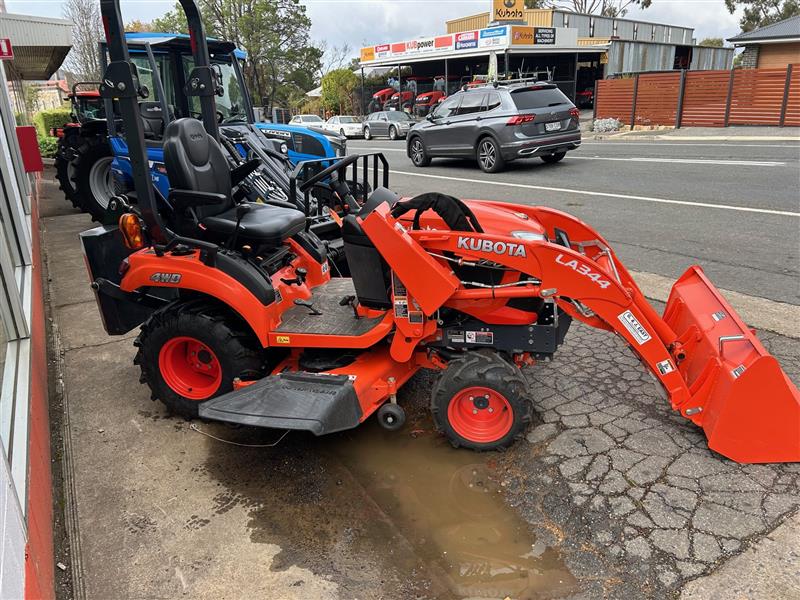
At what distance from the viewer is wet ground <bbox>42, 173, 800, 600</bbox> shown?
2.62m

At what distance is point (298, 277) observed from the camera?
425 centimetres

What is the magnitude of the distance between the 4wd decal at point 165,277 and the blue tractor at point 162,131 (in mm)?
3148

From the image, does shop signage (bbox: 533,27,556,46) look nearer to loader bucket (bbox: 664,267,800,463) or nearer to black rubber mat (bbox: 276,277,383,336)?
black rubber mat (bbox: 276,277,383,336)

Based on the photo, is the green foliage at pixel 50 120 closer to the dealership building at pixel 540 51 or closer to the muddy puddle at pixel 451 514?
the dealership building at pixel 540 51

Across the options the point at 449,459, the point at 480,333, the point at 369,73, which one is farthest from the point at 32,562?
the point at 369,73

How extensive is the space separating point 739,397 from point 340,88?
43831 mm

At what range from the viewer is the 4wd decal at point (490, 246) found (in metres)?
3.21

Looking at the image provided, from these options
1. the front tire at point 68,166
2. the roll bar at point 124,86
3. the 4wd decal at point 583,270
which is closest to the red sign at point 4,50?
the front tire at point 68,166

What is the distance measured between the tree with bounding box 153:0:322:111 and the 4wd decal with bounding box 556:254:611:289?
37.4 meters

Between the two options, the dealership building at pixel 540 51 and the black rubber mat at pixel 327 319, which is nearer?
the black rubber mat at pixel 327 319

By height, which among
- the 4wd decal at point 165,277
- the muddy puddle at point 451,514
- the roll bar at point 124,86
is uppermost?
the roll bar at point 124,86

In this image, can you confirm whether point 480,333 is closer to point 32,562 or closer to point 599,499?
point 599,499

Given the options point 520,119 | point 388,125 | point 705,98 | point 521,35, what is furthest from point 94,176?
point 521,35

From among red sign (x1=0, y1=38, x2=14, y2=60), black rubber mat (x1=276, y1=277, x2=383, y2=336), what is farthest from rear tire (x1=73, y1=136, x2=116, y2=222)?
black rubber mat (x1=276, y1=277, x2=383, y2=336)
